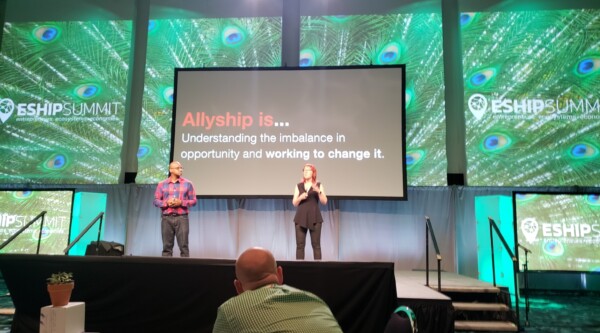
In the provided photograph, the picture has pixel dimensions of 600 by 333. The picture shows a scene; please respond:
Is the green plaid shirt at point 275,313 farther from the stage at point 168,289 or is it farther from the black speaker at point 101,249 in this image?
the black speaker at point 101,249

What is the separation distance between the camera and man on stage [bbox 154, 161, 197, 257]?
19.5 feet

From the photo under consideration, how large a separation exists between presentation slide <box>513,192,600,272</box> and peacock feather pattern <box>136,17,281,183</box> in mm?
4825

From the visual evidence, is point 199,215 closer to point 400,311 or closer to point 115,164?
point 115,164

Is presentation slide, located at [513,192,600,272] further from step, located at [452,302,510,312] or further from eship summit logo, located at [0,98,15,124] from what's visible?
eship summit logo, located at [0,98,15,124]

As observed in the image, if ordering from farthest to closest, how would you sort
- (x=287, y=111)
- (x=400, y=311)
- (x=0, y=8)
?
(x=0, y=8)
(x=287, y=111)
(x=400, y=311)

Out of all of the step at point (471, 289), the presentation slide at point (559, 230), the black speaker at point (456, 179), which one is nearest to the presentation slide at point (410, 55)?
the black speaker at point (456, 179)

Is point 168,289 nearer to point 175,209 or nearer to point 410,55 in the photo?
point 175,209

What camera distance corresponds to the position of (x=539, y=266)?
23.0 feet

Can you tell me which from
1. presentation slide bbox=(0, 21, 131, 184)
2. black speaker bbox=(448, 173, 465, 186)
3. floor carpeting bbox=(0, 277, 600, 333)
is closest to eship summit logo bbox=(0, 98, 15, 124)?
presentation slide bbox=(0, 21, 131, 184)

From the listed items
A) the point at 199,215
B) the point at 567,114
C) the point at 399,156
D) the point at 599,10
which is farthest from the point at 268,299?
the point at 599,10

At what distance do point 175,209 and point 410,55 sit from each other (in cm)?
468

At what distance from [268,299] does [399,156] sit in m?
6.02

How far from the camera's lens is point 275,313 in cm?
143

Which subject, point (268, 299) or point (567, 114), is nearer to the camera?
point (268, 299)
